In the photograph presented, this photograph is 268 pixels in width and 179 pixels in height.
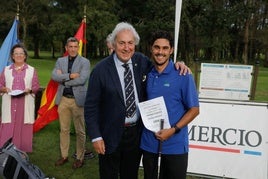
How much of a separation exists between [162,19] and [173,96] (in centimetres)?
4066

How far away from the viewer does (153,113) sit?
3043 millimetres

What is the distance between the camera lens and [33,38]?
173ft

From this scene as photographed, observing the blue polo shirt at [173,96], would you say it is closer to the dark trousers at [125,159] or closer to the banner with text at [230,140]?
the dark trousers at [125,159]

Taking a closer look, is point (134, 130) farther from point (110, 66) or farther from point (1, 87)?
point (1, 87)

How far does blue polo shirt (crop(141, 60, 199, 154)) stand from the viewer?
3010 millimetres

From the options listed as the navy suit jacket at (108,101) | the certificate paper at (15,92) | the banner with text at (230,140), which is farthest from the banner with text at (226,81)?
the navy suit jacket at (108,101)

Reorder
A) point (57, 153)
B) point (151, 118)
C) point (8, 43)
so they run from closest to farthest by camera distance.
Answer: point (151, 118) < point (57, 153) < point (8, 43)

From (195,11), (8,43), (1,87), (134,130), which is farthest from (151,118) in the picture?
(195,11)

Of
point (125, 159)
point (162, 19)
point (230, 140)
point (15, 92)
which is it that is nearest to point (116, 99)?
point (125, 159)

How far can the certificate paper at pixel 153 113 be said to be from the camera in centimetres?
303

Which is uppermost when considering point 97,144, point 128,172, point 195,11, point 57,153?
point 195,11

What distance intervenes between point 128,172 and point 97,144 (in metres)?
0.50

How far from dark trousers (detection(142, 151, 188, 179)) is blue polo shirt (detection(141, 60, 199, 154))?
5 centimetres

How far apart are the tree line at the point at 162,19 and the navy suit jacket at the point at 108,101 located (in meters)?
38.5
